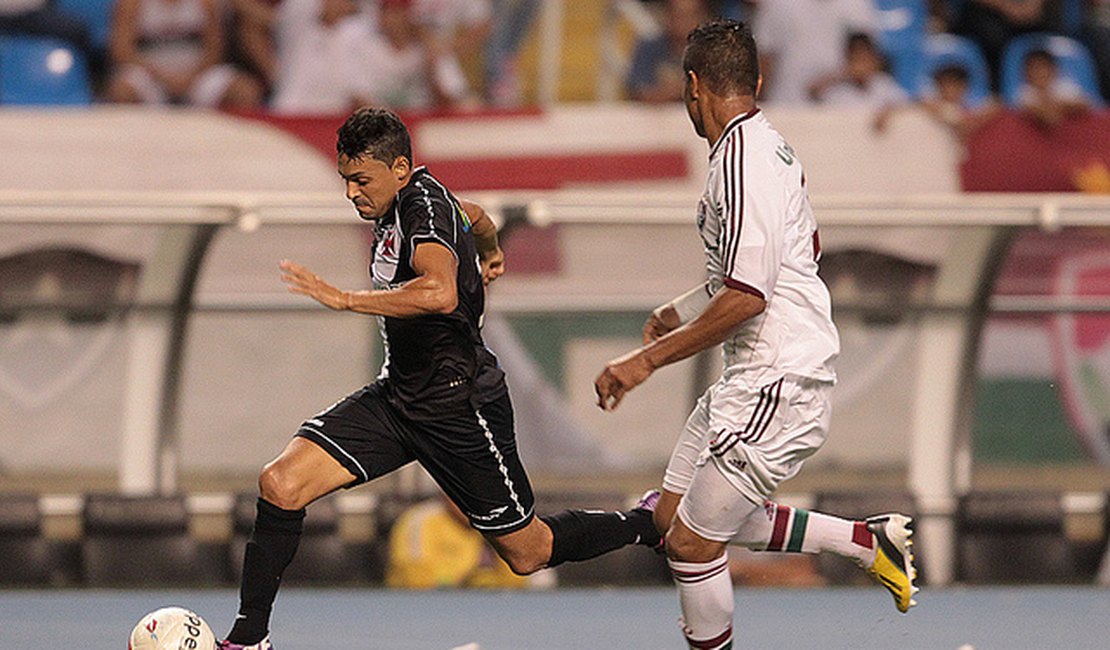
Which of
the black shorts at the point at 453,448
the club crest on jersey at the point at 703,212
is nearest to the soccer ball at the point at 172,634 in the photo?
the black shorts at the point at 453,448

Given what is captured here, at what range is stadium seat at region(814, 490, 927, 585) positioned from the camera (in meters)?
10.4

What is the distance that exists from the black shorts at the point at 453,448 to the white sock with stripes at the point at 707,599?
746 mm

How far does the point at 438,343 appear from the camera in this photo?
6.27 metres

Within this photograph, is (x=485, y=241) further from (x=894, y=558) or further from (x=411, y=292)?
(x=894, y=558)

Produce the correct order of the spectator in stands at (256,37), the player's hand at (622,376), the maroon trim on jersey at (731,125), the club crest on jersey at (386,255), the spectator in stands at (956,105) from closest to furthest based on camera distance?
1. the player's hand at (622,376)
2. the maroon trim on jersey at (731,125)
3. the club crest on jersey at (386,255)
4. the spectator in stands at (956,105)
5. the spectator in stands at (256,37)

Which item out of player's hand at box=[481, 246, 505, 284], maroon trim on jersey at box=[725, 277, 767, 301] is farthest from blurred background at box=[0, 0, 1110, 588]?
maroon trim on jersey at box=[725, 277, 767, 301]

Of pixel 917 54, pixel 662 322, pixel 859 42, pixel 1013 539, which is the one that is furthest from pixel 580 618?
pixel 917 54

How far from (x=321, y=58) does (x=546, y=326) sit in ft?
8.43

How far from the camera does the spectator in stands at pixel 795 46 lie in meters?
12.2

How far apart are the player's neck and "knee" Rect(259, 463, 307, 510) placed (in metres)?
1.76

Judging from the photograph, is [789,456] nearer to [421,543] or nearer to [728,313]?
[728,313]

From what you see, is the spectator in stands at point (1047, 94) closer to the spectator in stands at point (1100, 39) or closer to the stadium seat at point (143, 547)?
the spectator in stands at point (1100, 39)

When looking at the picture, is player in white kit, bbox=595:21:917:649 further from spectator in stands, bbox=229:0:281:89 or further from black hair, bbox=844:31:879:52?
spectator in stands, bbox=229:0:281:89

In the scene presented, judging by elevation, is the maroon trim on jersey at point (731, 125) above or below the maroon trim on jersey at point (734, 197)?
above
